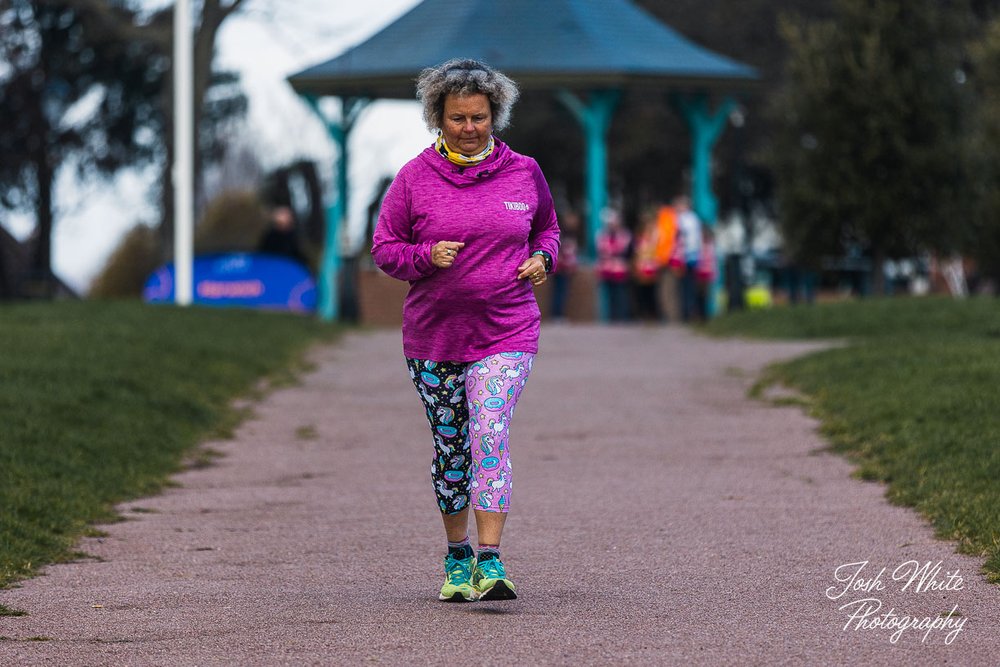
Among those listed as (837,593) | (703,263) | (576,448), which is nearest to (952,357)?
(576,448)

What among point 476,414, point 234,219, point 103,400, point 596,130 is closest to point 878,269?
point 596,130

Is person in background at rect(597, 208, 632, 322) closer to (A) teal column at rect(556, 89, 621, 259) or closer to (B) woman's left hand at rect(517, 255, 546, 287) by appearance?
(A) teal column at rect(556, 89, 621, 259)

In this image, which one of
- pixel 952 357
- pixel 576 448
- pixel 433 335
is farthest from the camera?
pixel 952 357

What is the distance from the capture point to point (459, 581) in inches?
279

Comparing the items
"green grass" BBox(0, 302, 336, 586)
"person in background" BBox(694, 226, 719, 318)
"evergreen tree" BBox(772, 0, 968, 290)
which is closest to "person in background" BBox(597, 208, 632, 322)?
"person in background" BBox(694, 226, 719, 318)

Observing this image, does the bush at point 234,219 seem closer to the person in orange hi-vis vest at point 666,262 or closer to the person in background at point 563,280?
the person in background at point 563,280

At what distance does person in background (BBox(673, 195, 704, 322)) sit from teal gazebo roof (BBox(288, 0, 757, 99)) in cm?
236

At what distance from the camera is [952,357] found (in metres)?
14.0

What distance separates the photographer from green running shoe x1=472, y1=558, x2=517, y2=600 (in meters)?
6.95

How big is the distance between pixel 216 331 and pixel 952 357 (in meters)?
7.40

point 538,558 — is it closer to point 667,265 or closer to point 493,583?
point 493,583

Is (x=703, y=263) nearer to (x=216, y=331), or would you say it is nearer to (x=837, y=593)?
(x=216, y=331)

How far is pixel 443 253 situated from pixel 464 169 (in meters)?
0.36

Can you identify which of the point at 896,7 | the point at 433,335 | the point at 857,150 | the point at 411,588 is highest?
the point at 896,7
